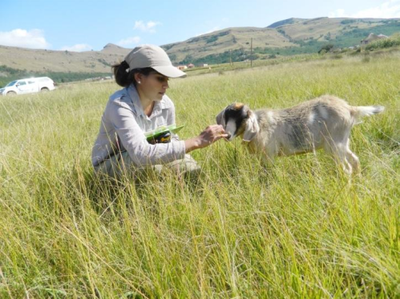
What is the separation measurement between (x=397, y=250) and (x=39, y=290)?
6.12 feet

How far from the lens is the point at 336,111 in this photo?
3.26 m

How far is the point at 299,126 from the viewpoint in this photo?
347 cm

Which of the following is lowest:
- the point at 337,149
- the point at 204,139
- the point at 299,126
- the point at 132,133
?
the point at 337,149

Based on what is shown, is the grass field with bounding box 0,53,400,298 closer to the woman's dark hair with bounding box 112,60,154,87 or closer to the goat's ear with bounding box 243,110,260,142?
the goat's ear with bounding box 243,110,260,142

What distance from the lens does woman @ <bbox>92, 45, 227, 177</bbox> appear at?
2506 mm

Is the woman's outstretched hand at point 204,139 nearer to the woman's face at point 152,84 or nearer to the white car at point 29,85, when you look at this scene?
the woman's face at point 152,84

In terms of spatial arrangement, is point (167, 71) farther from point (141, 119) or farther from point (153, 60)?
point (141, 119)

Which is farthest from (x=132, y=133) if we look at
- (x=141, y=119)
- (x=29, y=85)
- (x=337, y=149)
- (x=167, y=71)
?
(x=29, y=85)

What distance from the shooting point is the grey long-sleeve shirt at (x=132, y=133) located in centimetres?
250

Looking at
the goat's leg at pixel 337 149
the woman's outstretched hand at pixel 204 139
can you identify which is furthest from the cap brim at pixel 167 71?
the goat's leg at pixel 337 149

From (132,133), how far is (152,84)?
51 cm

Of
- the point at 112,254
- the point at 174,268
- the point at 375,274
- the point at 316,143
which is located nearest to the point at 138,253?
the point at 112,254

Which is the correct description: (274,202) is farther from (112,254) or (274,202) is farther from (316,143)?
(316,143)

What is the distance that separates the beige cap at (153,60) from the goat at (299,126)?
0.96 metres
